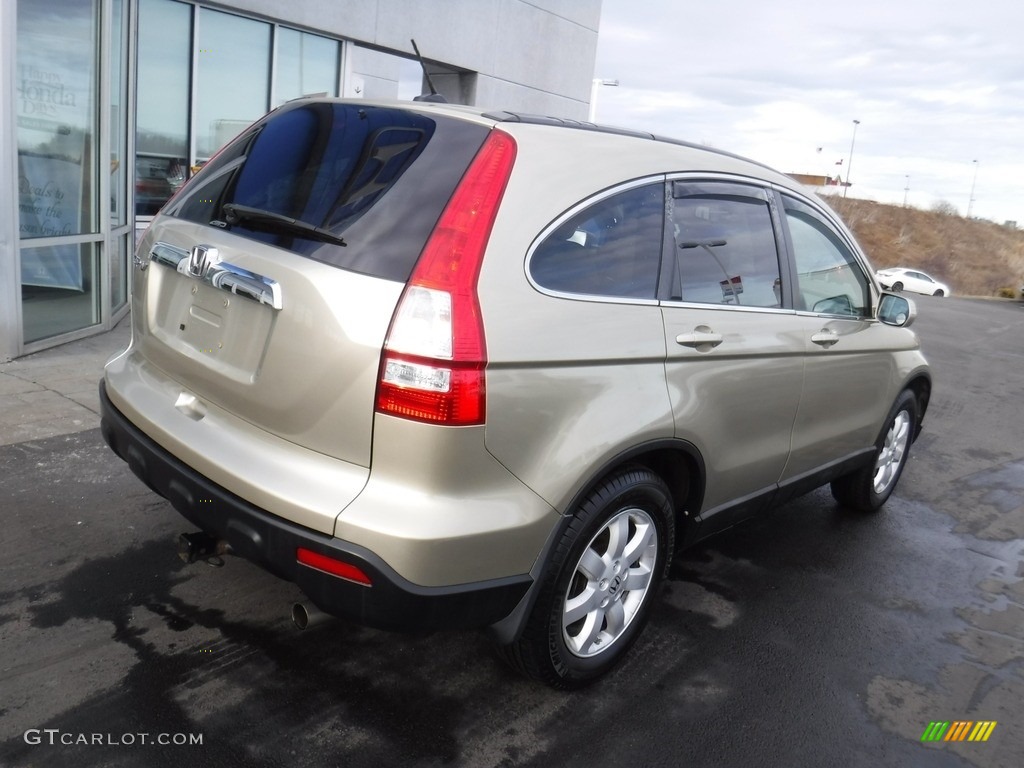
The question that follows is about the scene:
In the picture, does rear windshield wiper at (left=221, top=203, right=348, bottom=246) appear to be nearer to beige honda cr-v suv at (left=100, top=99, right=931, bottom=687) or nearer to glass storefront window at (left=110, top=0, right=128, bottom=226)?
beige honda cr-v suv at (left=100, top=99, right=931, bottom=687)

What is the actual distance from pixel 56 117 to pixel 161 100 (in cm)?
265

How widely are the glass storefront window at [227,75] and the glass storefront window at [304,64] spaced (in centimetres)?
19

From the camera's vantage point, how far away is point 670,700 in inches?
119

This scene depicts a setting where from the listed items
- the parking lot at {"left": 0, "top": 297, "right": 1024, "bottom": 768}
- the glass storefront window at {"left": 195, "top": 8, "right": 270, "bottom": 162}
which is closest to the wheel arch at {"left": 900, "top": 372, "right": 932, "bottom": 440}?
the parking lot at {"left": 0, "top": 297, "right": 1024, "bottom": 768}

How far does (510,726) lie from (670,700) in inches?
23.8

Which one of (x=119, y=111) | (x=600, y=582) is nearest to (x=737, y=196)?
(x=600, y=582)

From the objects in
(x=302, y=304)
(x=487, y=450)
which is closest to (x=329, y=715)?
(x=487, y=450)

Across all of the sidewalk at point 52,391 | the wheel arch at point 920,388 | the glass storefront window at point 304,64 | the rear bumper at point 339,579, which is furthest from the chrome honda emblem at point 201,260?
the glass storefront window at point 304,64

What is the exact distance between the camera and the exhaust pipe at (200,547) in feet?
9.21

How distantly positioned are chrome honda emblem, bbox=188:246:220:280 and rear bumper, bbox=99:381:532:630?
611mm

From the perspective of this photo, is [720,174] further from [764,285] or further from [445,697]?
[445,697]

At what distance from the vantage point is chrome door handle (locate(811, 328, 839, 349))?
3824mm

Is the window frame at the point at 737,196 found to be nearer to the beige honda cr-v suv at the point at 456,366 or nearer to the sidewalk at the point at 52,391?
the beige honda cr-v suv at the point at 456,366

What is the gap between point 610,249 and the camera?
9.35 ft
